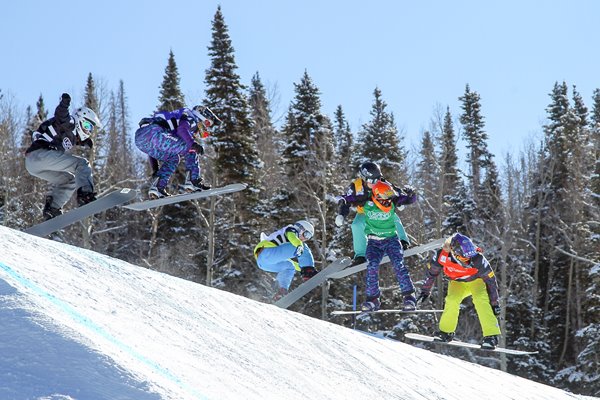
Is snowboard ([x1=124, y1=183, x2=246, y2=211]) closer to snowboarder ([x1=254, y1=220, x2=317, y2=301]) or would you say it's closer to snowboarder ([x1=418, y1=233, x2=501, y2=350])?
snowboarder ([x1=254, y1=220, x2=317, y2=301])

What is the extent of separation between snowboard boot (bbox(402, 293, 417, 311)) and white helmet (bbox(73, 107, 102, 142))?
187 inches

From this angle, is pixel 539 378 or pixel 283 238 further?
pixel 539 378

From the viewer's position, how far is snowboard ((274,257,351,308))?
35.3 ft

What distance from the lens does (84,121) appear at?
8844 mm

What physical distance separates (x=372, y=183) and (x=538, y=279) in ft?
99.7

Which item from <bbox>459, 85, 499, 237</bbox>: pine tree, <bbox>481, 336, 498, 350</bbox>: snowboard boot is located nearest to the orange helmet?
<bbox>481, 336, 498, 350</bbox>: snowboard boot

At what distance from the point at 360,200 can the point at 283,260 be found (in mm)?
1560

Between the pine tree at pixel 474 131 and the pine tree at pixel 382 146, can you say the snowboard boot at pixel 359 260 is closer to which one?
the pine tree at pixel 382 146

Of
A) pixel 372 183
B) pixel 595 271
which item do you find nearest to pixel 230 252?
pixel 595 271

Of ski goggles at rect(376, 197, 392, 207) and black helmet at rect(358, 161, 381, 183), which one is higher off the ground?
black helmet at rect(358, 161, 381, 183)

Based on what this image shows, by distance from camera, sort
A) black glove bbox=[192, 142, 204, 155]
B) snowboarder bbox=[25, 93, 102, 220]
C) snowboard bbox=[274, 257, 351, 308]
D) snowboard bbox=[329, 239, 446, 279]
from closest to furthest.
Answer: snowboarder bbox=[25, 93, 102, 220] < black glove bbox=[192, 142, 204, 155] < snowboard bbox=[274, 257, 351, 308] < snowboard bbox=[329, 239, 446, 279]

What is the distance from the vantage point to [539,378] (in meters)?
31.5

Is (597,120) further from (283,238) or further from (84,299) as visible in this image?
(84,299)

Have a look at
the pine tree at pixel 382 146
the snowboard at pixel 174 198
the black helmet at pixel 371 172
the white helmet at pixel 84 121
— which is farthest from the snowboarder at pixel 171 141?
the pine tree at pixel 382 146
